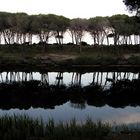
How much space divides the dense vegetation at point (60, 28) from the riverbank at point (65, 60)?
4448mm

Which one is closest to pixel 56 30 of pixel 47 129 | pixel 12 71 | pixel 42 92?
pixel 12 71

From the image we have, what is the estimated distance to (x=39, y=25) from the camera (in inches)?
4210

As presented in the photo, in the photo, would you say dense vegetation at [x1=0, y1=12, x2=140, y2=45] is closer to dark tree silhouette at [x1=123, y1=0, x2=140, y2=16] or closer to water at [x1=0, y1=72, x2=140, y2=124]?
water at [x1=0, y1=72, x2=140, y2=124]

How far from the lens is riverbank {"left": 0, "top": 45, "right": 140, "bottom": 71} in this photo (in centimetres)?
7993

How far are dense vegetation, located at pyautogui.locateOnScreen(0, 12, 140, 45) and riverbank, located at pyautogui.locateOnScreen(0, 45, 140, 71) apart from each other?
175 inches

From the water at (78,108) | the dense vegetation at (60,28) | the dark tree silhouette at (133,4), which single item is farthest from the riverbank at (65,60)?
the dark tree silhouette at (133,4)

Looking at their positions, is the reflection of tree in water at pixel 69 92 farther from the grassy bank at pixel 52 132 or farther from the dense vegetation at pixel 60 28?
the dense vegetation at pixel 60 28

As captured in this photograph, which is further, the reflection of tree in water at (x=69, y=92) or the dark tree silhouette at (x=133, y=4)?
Result: the reflection of tree in water at (x=69, y=92)

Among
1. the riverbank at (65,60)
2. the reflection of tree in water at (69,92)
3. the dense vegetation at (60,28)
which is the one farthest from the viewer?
the dense vegetation at (60,28)

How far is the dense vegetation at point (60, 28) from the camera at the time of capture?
106125 mm

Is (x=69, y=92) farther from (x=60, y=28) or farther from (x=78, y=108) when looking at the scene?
(x=60, y=28)

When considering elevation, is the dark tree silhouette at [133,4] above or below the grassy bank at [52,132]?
above

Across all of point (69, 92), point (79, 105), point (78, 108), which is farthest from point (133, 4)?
point (69, 92)

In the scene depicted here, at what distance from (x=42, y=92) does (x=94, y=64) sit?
38.5 metres
